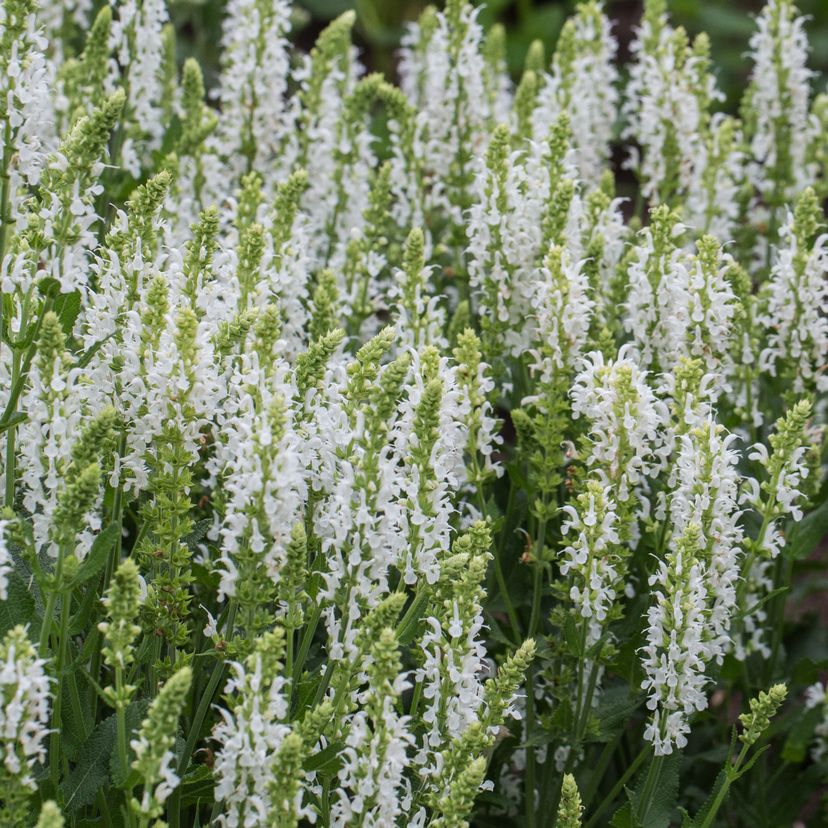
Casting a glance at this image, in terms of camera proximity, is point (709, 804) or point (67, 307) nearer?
point (67, 307)

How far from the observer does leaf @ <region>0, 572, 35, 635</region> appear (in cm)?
302

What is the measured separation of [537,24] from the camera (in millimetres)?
9438

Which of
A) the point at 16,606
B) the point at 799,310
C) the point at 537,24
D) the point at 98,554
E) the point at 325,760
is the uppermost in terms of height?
the point at 537,24

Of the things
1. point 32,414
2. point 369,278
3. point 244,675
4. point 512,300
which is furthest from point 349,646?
point 369,278

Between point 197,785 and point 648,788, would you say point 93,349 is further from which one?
point 648,788

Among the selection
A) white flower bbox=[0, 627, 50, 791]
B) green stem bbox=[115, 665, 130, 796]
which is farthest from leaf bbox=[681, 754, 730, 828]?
white flower bbox=[0, 627, 50, 791]

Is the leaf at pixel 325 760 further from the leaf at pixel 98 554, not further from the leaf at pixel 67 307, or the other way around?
the leaf at pixel 67 307

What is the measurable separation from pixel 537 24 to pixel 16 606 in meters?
7.41

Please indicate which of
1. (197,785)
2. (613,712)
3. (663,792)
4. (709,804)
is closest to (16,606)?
(197,785)

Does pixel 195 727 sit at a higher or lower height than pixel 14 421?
lower

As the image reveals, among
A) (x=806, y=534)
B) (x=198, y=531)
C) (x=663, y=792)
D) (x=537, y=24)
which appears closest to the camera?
(x=198, y=531)

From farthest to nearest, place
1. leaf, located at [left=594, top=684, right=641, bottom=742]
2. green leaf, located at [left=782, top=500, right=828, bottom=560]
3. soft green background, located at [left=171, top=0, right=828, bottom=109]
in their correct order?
1. soft green background, located at [left=171, top=0, right=828, bottom=109]
2. green leaf, located at [left=782, top=500, right=828, bottom=560]
3. leaf, located at [left=594, top=684, right=641, bottom=742]

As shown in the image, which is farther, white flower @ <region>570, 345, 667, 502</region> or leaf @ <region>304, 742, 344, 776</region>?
white flower @ <region>570, 345, 667, 502</region>

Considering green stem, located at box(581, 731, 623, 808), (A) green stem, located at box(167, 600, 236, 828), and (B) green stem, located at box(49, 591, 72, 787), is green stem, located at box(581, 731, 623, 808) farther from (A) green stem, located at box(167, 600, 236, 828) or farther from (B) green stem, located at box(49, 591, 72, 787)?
(B) green stem, located at box(49, 591, 72, 787)
